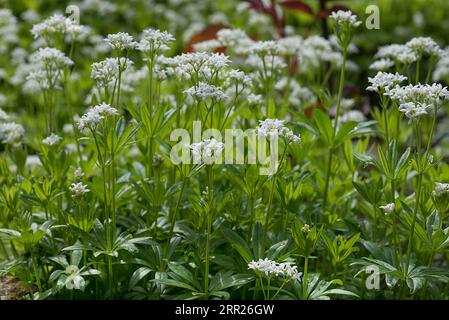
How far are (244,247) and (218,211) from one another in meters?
0.26

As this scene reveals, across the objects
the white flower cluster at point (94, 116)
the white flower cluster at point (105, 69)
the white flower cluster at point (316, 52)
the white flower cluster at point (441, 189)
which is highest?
the white flower cluster at point (316, 52)

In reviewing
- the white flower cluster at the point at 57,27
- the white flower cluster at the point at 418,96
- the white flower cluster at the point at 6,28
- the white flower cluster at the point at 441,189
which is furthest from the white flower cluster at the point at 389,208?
the white flower cluster at the point at 6,28

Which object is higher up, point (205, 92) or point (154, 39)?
point (154, 39)

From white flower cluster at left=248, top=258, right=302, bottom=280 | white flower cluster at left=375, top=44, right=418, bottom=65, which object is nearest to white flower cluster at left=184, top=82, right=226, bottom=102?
white flower cluster at left=248, top=258, right=302, bottom=280

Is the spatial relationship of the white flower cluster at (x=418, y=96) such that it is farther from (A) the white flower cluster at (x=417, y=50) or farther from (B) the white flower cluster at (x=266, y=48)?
(B) the white flower cluster at (x=266, y=48)

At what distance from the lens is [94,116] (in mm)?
2775

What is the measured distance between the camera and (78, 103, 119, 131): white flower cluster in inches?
109

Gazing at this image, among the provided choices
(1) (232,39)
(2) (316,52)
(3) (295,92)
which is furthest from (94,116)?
(2) (316,52)

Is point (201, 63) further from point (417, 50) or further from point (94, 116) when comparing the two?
point (417, 50)

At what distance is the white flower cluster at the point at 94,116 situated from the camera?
9.09 feet

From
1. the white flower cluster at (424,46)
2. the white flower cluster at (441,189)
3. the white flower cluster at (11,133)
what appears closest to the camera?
the white flower cluster at (441,189)

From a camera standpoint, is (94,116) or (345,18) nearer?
(94,116)

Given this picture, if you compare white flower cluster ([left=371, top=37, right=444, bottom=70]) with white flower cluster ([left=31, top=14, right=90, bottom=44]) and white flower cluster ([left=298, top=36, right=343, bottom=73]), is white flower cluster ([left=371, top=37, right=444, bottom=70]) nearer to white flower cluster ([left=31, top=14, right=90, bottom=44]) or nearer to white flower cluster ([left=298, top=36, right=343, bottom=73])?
white flower cluster ([left=298, top=36, right=343, bottom=73])

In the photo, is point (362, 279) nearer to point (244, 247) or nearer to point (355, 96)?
point (244, 247)
